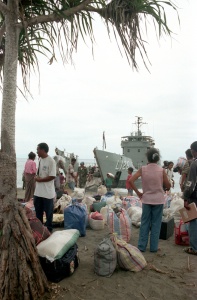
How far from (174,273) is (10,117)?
113 inches

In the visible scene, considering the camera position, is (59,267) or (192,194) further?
(192,194)

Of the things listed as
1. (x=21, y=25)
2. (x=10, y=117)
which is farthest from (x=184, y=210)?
(x=21, y=25)

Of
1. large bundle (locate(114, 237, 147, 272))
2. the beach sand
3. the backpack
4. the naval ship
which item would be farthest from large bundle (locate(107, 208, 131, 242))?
the naval ship

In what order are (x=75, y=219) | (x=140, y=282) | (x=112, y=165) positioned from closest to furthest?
(x=140, y=282), (x=75, y=219), (x=112, y=165)

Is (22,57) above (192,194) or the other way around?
above

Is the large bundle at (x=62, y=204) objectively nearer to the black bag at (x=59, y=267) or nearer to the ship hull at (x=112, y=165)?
the black bag at (x=59, y=267)

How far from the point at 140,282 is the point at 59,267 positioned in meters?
1.01

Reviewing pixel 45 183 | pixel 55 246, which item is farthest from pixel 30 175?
pixel 55 246

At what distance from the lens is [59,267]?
3.14 meters

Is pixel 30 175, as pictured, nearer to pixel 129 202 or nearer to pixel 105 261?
pixel 129 202

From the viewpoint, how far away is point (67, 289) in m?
3.01

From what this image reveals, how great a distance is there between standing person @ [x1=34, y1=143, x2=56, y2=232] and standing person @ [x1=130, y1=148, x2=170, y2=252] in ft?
4.52

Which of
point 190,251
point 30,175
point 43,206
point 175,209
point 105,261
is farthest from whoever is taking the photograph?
point 30,175

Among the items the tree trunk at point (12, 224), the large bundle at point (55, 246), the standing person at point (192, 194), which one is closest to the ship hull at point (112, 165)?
the standing person at point (192, 194)
